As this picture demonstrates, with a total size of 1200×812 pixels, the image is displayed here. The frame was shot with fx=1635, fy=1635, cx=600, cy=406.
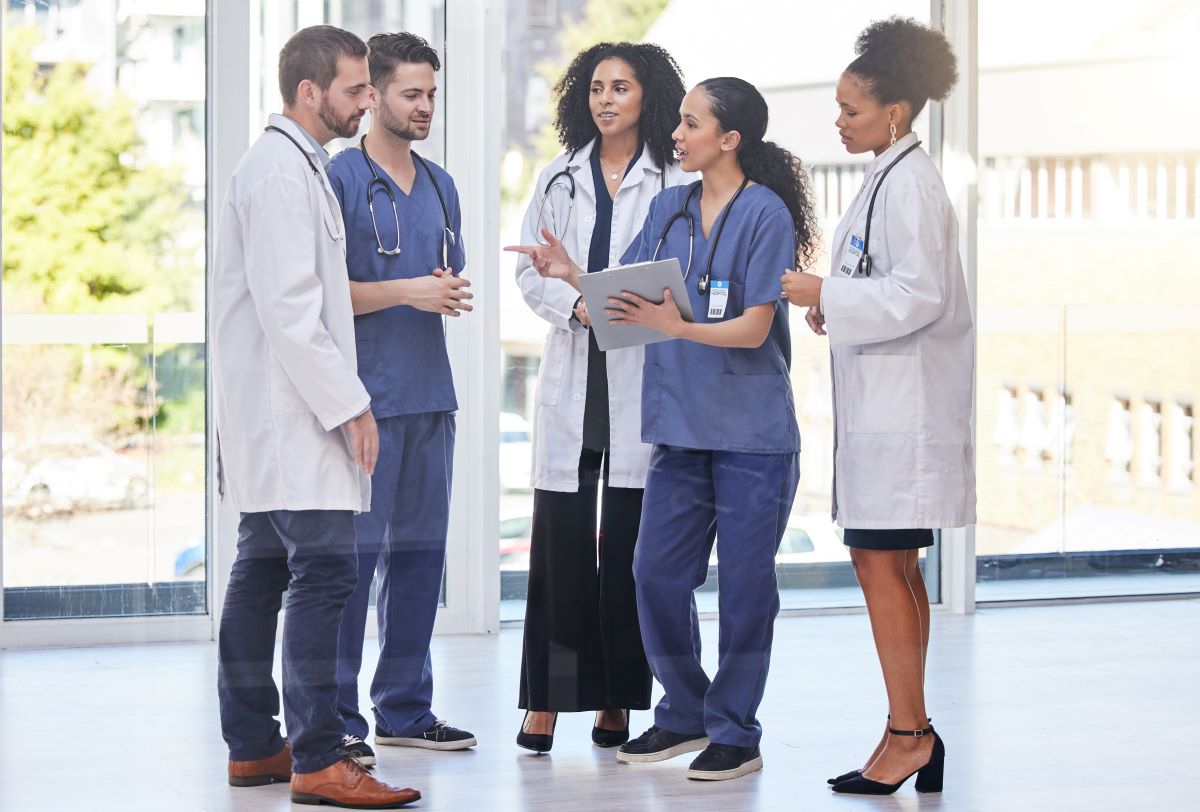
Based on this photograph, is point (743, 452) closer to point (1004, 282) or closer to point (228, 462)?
point (228, 462)

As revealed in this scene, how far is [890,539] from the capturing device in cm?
284

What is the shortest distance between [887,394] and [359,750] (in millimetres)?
1140

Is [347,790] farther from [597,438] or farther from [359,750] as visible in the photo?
[597,438]

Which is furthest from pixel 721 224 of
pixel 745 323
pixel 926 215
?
pixel 926 215

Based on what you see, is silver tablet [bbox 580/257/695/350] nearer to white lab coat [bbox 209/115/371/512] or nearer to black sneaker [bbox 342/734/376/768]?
white lab coat [bbox 209/115/371/512]

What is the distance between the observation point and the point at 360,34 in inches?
124

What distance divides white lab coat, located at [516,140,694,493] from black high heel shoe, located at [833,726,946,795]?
26.6 inches

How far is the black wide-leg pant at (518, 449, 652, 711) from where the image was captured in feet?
10.3

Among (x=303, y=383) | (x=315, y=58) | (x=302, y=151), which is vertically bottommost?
(x=303, y=383)

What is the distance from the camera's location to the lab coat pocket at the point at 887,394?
2.81m

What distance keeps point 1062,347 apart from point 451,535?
1.90 m

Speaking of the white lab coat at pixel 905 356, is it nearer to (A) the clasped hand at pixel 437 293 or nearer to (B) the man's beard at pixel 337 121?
(A) the clasped hand at pixel 437 293

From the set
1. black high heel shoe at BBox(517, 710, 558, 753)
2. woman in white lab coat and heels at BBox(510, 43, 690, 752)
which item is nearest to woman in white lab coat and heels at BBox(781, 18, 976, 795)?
woman in white lab coat and heels at BBox(510, 43, 690, 752)

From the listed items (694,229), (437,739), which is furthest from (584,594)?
(694,229)
